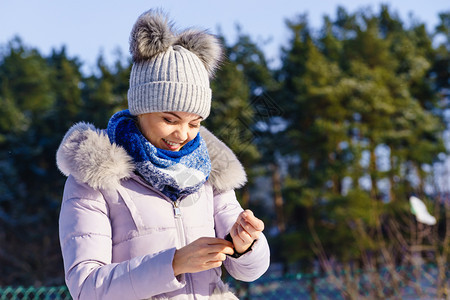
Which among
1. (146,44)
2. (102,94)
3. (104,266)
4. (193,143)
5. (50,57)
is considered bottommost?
(104,266)

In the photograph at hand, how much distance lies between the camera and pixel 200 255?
1.18m

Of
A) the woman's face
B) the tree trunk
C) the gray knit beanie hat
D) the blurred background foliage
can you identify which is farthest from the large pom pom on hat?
the tree trunk

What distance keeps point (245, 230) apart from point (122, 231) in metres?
0.34

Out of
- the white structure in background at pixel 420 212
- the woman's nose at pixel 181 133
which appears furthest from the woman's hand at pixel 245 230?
the white structure in background at pixel 420 212

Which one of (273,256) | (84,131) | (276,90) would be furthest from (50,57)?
(84,131)

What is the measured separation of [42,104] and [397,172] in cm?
1234

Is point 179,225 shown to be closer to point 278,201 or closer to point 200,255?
point 200,255

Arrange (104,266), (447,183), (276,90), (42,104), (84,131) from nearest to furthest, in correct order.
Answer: (104,266) < (84,131) < (447,183) < (276,90) < (42,104)

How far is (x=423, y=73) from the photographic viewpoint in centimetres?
1573

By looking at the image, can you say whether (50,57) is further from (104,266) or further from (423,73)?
(104,266)

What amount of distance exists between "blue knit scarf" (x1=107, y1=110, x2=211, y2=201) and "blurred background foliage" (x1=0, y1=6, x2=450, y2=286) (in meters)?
11.3

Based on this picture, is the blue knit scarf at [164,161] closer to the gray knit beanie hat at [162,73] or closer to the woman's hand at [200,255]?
the gray knit beanie hat at [162,73]

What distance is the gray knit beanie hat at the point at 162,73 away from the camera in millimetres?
1438

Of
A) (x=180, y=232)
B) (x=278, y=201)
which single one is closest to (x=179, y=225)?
(x=180, y=232)
